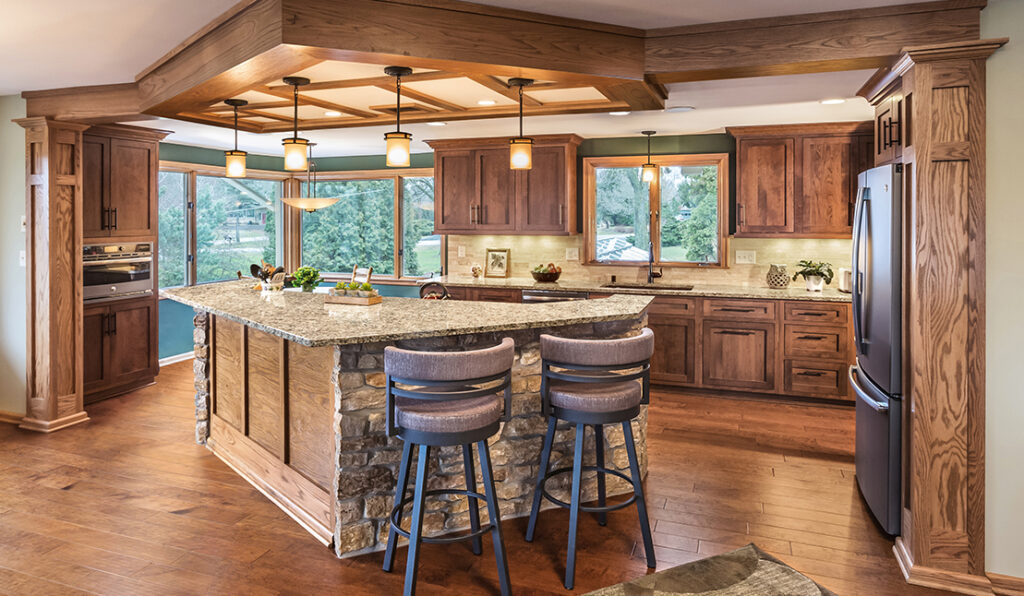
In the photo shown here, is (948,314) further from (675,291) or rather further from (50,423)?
(50,423)

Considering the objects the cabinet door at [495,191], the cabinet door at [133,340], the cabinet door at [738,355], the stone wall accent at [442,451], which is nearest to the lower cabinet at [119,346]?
the cabinet door at [133,340]

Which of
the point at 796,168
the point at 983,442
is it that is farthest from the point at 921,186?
the point at 796,168

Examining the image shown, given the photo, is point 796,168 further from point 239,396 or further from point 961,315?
point 239,396

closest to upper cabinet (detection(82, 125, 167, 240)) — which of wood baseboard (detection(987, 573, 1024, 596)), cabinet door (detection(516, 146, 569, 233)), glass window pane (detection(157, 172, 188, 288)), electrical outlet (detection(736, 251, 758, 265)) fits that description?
glass window pane (detection(157, 172, 188, 288))

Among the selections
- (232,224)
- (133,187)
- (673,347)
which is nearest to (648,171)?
(673,347)

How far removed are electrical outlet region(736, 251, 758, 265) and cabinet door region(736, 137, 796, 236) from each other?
0.32 metres

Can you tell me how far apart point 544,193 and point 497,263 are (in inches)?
39.0

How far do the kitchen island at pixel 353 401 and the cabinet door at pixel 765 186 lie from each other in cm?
260

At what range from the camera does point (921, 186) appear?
108 inches

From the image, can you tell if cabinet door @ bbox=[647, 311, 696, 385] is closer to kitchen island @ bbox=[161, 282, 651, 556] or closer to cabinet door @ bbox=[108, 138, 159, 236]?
kitchen island @ bbox=[161, 282, 651, 556]

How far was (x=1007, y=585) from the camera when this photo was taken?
2.70m

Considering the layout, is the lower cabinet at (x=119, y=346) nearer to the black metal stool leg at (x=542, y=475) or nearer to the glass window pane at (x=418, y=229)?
the glass window pane at (x=418, y=229)

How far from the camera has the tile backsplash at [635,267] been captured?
5.99m

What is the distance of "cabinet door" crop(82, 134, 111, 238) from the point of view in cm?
529
